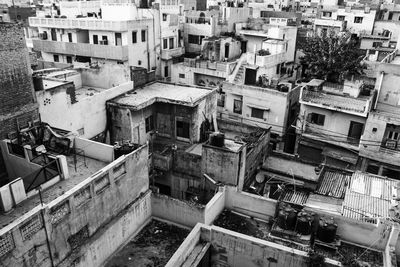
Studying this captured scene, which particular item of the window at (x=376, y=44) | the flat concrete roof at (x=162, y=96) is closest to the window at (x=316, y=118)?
the flat concrete roof at (x=162, y=96)

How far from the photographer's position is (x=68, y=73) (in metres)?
28.8

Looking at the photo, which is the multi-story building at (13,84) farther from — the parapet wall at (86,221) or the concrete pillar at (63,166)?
the parapet wall at (86,221)

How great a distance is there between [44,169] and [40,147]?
1.95m

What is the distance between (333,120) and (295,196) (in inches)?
406

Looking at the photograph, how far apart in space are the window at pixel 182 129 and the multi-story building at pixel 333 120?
38.3ft

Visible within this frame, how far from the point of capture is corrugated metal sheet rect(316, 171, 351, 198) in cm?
2302

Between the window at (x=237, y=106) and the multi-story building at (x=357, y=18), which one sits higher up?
the multi-story building at (x=357, y=18)

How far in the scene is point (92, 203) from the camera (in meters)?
15.8

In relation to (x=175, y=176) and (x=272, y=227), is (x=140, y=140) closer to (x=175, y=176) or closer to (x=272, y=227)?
(x=175, y=176)

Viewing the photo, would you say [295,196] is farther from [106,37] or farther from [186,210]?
[106,37]

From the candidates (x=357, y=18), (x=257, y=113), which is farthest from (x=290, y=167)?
(x=357, y=18)

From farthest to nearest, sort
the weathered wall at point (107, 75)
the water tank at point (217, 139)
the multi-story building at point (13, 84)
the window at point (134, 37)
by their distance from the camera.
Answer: the window at point (134, 37) < the weathered wall at point (107, 75) < the water tank at point (217, 139) < the multi-story building at point (13, 84)

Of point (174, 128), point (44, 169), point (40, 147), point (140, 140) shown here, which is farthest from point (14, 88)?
point (174, 128)

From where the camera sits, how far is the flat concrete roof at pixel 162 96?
25625 millimetres
